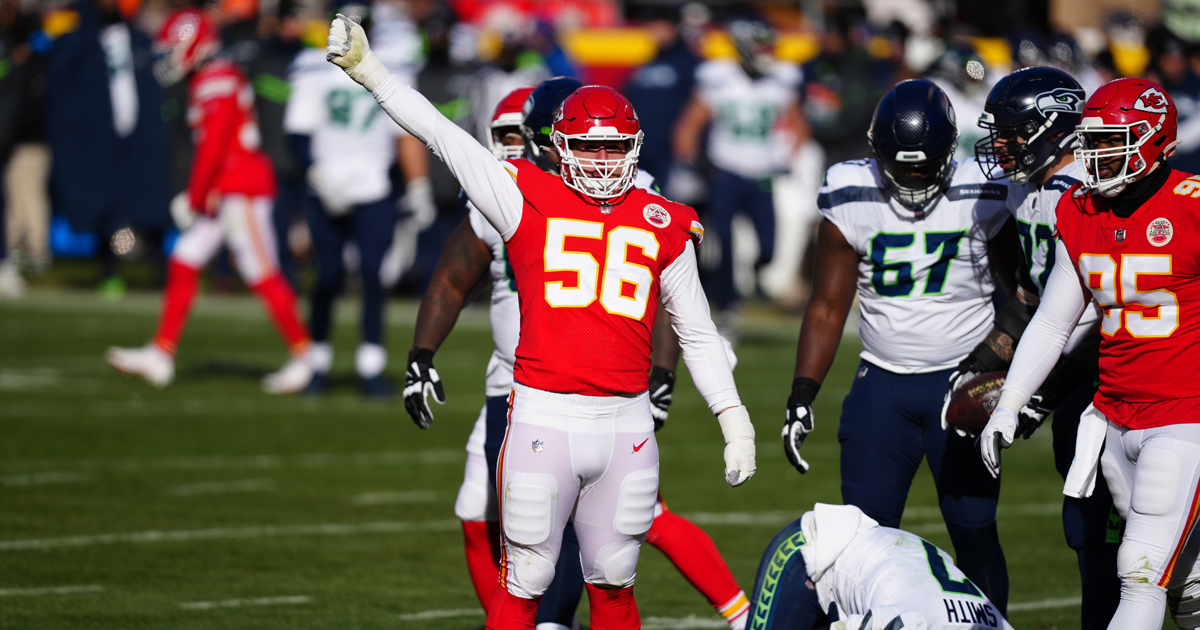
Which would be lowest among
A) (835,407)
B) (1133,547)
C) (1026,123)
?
(835,407)

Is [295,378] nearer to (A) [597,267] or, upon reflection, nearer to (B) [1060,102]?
(A) [597,267]

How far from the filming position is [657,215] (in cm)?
389

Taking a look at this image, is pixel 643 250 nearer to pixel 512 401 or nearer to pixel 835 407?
pixel 512 401

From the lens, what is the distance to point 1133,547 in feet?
12.6

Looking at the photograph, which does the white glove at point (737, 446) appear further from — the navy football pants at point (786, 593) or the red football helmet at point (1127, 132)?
the red football helmet at point (1127, 132)

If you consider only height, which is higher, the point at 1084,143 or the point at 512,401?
the point at 1084,143

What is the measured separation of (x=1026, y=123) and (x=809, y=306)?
894 mm

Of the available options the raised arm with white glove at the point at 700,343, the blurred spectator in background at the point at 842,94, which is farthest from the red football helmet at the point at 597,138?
the blurred spectator in background at the point at 842,94

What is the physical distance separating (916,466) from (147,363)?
6.12 m

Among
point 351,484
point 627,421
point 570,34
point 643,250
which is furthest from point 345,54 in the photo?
point 570,34

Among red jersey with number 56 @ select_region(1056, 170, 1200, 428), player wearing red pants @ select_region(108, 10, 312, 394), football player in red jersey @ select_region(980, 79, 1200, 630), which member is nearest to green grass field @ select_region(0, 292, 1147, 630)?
player wearing red pants @ select_region(108, 10, 312, 394)

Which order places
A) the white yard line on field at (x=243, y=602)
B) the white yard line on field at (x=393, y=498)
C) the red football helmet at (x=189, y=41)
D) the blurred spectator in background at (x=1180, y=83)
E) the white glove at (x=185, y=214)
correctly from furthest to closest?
1. the blurred spectator in background at (x=1180, y=83)
2. the red football helmet at (x=189, y=41)
3. the white glove at (x=185, y=214)
4. the white yard line on field at (x=393, y=498)
5. the white yard line on field at (x=243, y=602)

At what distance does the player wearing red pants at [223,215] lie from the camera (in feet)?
30.9

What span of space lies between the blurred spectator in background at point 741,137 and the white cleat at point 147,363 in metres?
4.61
